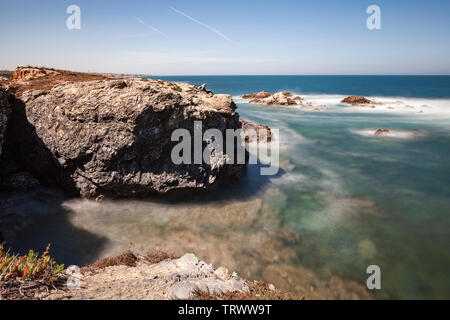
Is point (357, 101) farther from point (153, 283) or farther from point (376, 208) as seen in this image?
point (153, 283)

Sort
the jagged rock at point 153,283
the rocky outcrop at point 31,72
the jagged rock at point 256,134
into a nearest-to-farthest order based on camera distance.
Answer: the jagged rock at point 153,283 < the rocky outcrop at point 31,72 < the jagged rock at point 256,134

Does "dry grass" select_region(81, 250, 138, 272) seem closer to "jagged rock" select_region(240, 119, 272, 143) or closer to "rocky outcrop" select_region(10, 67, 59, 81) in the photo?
"rocky outcrop" select_region(10, 67, 59, 81)

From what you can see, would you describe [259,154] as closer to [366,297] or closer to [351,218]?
[351,218]

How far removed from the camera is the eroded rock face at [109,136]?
10.4m

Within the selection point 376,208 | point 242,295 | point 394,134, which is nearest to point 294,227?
point 376,208

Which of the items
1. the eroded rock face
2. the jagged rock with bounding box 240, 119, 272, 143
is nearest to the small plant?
the eroded rock face

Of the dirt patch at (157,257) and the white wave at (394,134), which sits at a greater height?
the white wave at (394,134)

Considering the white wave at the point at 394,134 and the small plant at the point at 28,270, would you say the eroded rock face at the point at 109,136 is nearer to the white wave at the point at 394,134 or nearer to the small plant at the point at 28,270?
the small plant at the point at 28,270

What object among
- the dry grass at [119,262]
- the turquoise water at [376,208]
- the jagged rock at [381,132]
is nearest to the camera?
the dry grass at [119,262]

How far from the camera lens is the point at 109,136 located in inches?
411

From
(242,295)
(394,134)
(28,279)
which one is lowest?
(242,295)

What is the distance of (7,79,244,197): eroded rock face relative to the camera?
34.1 ft

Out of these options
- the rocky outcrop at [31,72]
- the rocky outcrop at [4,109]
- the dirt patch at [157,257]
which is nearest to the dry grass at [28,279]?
the dirt patch at [157,257]
